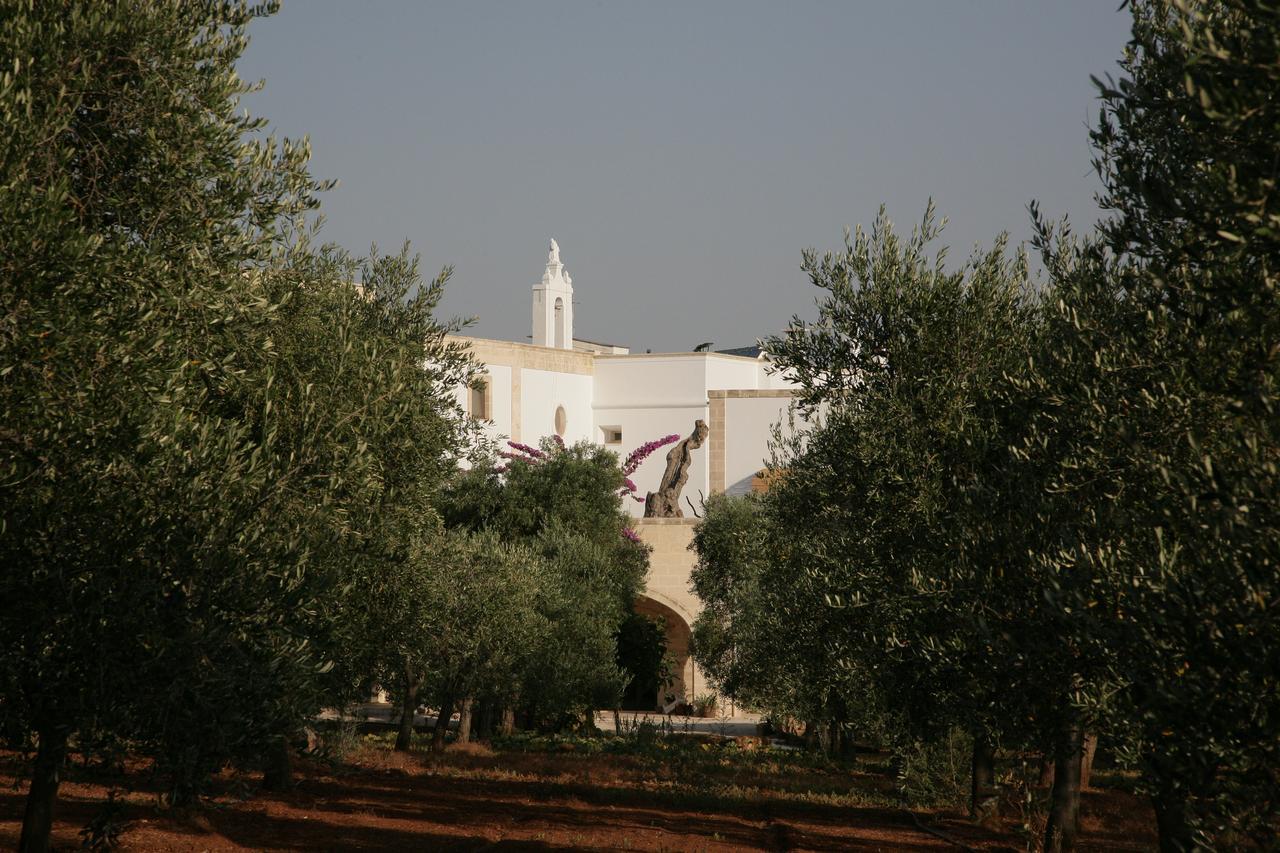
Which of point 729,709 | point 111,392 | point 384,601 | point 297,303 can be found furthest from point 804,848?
point 729,709

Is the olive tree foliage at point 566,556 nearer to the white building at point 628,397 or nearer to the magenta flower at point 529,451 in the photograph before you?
the magenta flower at point 529,451

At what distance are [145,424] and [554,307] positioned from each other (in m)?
61.8

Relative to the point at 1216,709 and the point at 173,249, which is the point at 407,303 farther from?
the point at 1216,709

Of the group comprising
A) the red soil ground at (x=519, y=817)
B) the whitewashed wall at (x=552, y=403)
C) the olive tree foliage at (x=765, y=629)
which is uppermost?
the whitewashed wall at (x=552, y=403)

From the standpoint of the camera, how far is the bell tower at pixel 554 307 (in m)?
68.9

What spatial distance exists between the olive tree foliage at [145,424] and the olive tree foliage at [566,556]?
18656 millimetres

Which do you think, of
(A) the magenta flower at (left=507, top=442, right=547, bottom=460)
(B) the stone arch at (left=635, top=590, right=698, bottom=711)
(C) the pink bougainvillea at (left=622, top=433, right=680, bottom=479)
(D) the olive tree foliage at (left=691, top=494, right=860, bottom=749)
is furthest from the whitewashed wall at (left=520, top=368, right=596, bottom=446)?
(D) the olive tree foliage at (left=691, top=494, right=860, bottom=749)

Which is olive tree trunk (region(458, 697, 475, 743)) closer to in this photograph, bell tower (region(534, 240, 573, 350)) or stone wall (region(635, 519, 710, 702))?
stone wall (region(635, 519, 710, 702))

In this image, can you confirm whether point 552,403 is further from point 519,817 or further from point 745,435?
point 519,817

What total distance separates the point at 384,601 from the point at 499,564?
38.2 feet

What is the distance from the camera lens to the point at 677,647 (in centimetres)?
5441

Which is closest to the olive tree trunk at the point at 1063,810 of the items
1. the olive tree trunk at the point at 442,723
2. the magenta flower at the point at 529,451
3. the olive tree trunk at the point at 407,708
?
the olive tree trunk at the point at 407,708

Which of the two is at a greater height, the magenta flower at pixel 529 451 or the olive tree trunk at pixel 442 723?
the magenta flower at pixel 529 451

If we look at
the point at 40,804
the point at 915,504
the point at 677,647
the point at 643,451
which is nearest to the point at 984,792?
the point at 915,504
